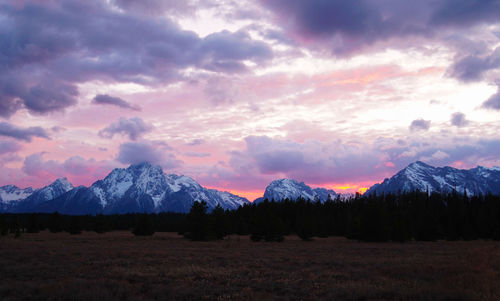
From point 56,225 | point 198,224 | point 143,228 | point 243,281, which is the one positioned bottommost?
point 56,225

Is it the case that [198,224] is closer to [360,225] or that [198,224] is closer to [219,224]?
[219,224]

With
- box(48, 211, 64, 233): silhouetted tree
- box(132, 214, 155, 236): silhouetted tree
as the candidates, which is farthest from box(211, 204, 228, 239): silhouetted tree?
box(48, 211, 64, 233): silhouetted tree

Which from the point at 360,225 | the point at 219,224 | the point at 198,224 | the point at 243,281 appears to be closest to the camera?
the point at 243,281

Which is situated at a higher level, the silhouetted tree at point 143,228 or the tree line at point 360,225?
the tree line at point 360,225

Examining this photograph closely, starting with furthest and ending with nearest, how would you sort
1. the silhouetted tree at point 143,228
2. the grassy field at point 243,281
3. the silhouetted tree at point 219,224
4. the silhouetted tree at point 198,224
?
the silhouetted tree at point 143,228 < the silhouetted tree at point 219,224 < the silhouetted tree at point 198,224 < the grassy field at point 243,281

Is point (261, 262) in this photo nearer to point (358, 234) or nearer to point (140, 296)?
point (140, 296)

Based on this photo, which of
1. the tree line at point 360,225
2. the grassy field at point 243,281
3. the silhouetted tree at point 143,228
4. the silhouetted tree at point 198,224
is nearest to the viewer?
the grassy field at point 243,281

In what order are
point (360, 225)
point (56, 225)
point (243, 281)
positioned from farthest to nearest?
point (56, 225) < point (360, 225) < point (243, 281)

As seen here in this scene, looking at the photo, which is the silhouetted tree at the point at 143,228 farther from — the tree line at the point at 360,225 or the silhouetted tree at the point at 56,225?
the silhouetted tree at the point at 56,225

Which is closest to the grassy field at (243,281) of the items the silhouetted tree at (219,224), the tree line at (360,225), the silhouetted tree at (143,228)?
the tree line at (360,225)

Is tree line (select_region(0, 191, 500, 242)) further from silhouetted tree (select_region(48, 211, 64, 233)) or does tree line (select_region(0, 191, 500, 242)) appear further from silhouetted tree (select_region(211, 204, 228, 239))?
silhouetted tree (select_region(48, 211, 64, 233))

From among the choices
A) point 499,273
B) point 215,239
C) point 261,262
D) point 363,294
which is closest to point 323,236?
point 215,239

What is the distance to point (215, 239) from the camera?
73.9 meters

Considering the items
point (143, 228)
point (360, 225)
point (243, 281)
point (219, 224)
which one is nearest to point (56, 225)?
point (143, 228)
